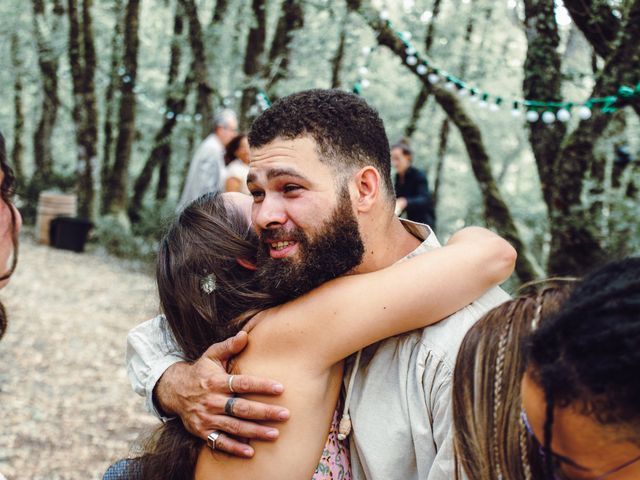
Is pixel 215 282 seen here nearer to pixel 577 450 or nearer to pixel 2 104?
pixel 577 450

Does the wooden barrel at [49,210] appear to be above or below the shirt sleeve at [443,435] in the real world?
below

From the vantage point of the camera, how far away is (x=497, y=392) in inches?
57.8

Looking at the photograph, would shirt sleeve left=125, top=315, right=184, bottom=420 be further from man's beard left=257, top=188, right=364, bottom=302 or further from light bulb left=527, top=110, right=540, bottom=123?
light bulb left=527, top=110, right=540, bottom=123

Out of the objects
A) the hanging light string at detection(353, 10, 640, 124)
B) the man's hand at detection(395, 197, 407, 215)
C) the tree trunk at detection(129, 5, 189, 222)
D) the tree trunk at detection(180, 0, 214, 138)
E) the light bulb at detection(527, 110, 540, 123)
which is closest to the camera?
the hanging light string at detection(353, 10, 640, 124)

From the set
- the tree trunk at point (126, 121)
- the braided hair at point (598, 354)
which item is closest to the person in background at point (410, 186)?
the braided hair at point (598, 354)

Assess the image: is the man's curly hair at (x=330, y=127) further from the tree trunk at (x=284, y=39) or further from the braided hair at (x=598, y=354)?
the tree trunk at (x=284, y=39)

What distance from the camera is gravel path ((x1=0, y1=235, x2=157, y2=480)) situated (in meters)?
4.95

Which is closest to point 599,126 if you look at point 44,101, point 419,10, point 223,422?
point 223,422

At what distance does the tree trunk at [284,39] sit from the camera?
10984 millimetres

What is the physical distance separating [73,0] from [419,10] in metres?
7.39

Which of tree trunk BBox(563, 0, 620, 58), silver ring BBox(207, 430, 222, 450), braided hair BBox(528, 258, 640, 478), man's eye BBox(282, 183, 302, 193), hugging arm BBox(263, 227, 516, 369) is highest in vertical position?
tree trunk BBox(563, 0, 620, 58)

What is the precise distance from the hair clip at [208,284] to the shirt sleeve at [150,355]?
341 mm

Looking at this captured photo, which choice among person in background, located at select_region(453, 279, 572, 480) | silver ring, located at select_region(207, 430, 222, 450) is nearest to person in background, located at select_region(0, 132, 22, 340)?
silver ring, located at select_region(207, 430, 222, 450)

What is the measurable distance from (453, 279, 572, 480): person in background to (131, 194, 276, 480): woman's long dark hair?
85 cm
